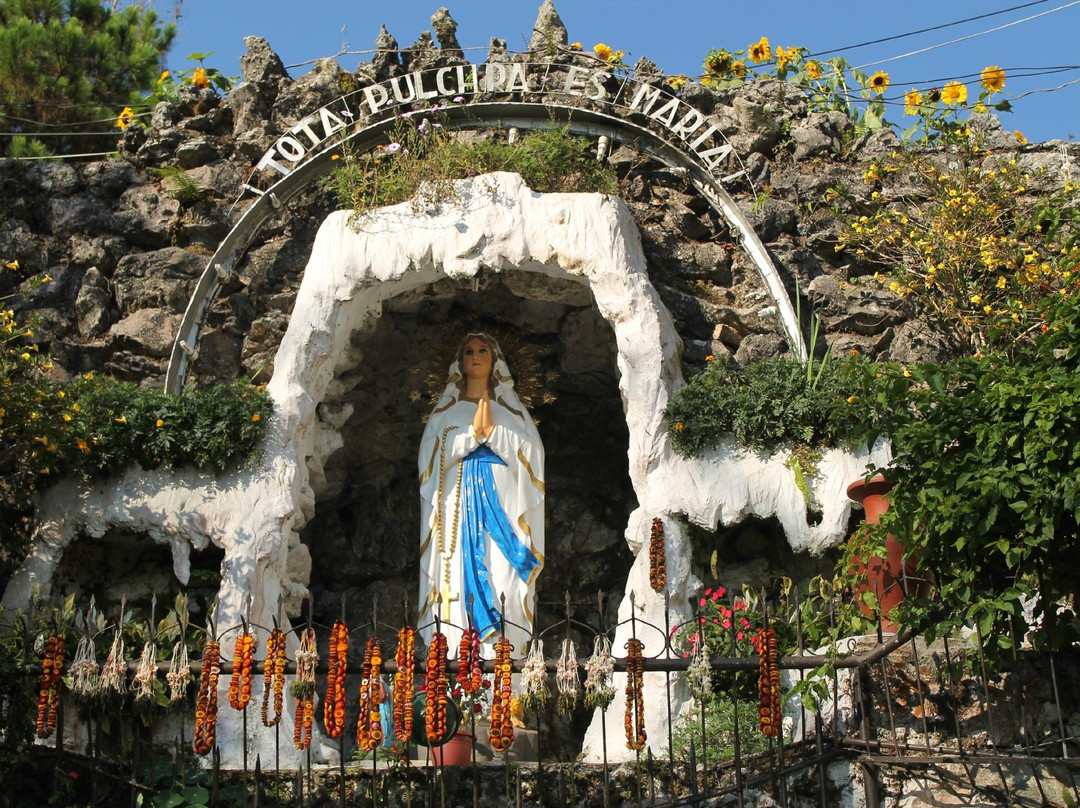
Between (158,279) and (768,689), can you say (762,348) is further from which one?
(158,279)

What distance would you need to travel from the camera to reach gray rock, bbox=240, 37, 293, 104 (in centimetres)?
1145

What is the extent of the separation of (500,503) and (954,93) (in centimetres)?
444

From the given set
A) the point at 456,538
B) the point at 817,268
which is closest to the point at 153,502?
the point at 456,538

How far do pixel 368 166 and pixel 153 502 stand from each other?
275 cm

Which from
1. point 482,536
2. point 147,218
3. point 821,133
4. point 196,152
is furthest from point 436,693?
point 821,133

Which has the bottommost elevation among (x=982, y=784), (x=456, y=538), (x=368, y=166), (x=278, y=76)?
(x=982, y=784)

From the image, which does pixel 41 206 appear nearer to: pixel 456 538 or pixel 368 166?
pixel 368 166

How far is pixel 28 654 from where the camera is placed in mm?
7520

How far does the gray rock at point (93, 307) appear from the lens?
10.7m

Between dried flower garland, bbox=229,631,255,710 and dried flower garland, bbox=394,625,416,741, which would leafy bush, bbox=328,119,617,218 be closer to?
dried flower garland, bbox=229,631,255,710

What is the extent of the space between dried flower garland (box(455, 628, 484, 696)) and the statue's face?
10.5 feet

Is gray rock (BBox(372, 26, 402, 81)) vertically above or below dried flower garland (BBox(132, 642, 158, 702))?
above

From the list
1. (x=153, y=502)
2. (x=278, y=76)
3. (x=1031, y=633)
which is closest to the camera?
(x=1031, y=633)

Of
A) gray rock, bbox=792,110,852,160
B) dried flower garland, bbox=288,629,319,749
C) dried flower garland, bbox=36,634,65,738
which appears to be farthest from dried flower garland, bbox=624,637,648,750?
gray rock, bbox=792,110,852,160
